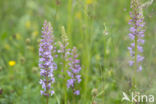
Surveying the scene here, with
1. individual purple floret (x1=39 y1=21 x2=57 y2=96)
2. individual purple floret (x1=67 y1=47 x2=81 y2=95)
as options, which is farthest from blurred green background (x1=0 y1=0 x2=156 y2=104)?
individual purple floret (x1=39 y1=21 x2=57 y2=96)

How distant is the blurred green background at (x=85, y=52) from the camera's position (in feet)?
8.01

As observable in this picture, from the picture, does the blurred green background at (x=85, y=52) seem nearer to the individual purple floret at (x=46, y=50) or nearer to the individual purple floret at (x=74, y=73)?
the individual purple floret at (x=74, y=73)

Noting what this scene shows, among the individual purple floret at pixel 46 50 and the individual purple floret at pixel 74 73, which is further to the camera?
the individual purple floret at pixel 74 73

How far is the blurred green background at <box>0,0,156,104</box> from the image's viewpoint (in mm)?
2441

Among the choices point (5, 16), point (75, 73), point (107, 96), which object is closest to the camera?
point (75, 73)

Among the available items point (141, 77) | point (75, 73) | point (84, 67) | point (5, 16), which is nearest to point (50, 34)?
point (75, 73)

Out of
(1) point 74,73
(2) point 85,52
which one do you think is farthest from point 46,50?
(2) point 85,52

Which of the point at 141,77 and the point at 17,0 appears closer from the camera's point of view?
the point at 141,77

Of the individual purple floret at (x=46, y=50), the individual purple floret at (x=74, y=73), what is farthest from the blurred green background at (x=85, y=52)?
the individual purple floret at (x=46, y=50)

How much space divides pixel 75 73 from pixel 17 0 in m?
3.67

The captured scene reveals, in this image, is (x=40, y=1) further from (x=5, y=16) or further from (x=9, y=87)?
(x=9, y=87)

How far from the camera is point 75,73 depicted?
2.14 metres

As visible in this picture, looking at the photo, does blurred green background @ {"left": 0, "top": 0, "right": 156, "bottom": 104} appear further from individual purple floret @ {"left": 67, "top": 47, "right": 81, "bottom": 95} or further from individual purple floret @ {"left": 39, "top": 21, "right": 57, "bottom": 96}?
individual purple floret @ {"left": 39, "top": 21, "right": 57, "bottom": 96}

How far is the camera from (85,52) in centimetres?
287
